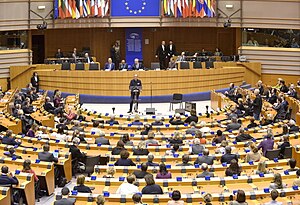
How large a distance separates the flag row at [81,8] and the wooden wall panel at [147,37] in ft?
7.78

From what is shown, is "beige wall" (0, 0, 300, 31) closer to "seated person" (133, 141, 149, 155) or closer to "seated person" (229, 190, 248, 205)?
"seated person" (133, 141, 149, 155)

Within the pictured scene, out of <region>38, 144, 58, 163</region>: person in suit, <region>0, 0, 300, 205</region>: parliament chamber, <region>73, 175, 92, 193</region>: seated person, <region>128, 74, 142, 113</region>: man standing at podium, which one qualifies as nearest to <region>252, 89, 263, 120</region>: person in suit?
<region>0, 0, 300, 205</region>: parliament chamber

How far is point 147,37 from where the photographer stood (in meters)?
32.8

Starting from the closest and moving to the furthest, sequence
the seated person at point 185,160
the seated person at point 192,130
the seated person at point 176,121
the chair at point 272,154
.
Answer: the seated person at point 185,160
the chair at point 272,154
the seated person at point 192,130
the seated person at point 176,121

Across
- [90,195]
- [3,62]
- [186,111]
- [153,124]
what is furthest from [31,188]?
[3,62]

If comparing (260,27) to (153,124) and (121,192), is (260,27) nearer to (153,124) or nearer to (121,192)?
(153,124)

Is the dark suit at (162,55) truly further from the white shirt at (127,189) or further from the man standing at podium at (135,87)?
the white shirt at (127,189)

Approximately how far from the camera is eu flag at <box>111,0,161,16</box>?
30219 mm

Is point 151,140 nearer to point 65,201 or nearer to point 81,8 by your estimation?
point 65,201

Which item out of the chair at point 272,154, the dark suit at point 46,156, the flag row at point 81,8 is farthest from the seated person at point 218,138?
the flag row at point 81,8

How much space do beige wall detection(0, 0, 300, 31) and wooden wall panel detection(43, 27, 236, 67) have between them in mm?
2000

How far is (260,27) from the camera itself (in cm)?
3098

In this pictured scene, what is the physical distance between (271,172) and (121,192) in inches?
143

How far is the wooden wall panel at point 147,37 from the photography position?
107ft
